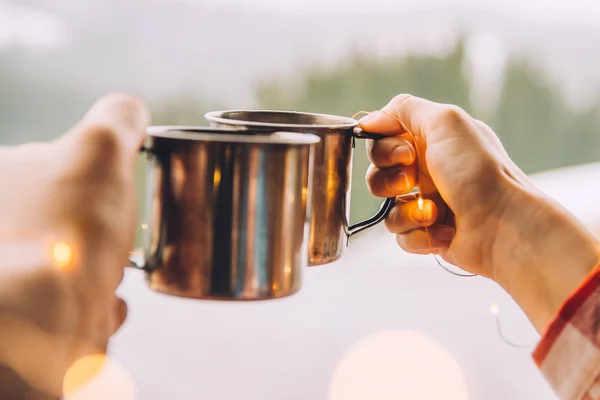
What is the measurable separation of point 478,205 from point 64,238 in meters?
0.54

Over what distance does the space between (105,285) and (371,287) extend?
2.42ft

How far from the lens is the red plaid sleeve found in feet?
2.18

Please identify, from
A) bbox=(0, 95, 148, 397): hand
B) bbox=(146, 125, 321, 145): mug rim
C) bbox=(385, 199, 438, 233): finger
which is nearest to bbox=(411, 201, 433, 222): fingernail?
bbox=(385, 199, 438, 233): finger

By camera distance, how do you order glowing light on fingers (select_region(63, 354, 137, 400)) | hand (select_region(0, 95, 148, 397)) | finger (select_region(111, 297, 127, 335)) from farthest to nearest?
glowing light on fingers (select_region(63, 354, 137, 400)), finger (select_region(111, 297, 127, 335)), hand (select_region(0, 95, 148, 397))

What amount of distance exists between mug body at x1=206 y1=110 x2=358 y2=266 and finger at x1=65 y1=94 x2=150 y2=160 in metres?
0.10

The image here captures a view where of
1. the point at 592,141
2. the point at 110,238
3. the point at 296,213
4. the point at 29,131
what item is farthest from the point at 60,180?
the point at 592,141

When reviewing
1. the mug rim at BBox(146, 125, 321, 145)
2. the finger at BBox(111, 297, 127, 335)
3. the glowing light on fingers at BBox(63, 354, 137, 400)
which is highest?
the mug rim at BBox(146, 125, 321, 145)

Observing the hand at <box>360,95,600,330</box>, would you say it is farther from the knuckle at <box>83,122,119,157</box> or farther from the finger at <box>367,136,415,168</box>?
the knuckle at <box>83,122,119,157</box>

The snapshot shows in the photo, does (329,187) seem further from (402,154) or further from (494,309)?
(494,309)

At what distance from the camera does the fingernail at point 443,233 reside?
→ 92 cm

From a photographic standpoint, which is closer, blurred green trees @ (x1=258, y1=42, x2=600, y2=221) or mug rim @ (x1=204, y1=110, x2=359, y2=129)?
mug rim @ (x1=204, y1=110, x2=359, y2=129)

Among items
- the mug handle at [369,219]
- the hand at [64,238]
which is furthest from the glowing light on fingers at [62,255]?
the mug handle at [369,219]

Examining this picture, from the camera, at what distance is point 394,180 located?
852 mm

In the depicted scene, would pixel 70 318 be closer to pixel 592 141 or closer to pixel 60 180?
pixel 60 180
